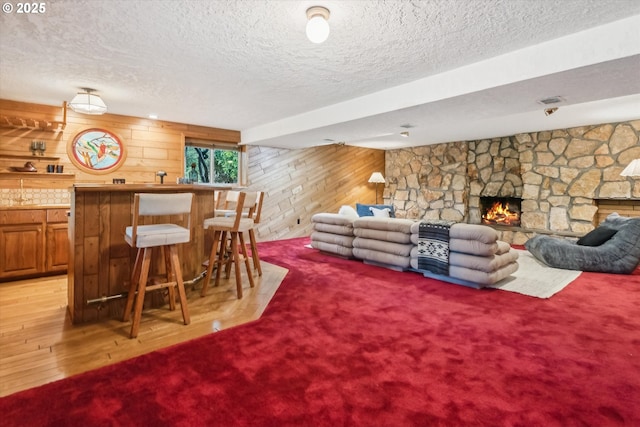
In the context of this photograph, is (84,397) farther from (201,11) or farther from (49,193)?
(49,193)

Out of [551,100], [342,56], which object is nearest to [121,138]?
[342,56]

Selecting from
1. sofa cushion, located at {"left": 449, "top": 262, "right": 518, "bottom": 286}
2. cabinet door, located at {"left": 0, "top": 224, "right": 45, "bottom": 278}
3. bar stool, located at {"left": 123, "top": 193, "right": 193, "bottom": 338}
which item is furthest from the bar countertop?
sofa cushion, located at {"left": 449, "top": 262, "right": 518, "bottom": 286}

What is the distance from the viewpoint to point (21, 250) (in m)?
3.86

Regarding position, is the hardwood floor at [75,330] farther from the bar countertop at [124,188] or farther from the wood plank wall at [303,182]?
the wood plank wall at [303,182]

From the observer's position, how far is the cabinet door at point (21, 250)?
148 inches

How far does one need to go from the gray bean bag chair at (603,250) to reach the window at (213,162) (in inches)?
217

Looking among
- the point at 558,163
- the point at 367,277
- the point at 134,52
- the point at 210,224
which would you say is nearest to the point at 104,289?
the point at 210,224

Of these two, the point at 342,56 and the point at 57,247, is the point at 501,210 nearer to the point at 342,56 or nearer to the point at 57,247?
the point at 342,56

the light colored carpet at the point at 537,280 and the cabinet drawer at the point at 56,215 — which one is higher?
the cabinet drawer at the point at 56,215

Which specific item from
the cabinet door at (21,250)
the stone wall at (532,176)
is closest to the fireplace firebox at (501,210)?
the stone wall at (532,176)

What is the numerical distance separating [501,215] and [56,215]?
8.27 m

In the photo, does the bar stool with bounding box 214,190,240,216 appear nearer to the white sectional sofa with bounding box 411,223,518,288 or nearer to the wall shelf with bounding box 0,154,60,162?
the wall shelf with bounding box 0,154,60,162

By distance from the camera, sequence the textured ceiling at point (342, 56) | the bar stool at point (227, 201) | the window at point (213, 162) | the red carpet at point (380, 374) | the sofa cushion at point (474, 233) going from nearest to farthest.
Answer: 1. the red carpet at point (380, 374)
2. the textured ceiling at point (342, 56)
3. the sofa cushion at point (474, 233)
4. the bar stool at point (227, 201)
5. the window at point (213, 162)

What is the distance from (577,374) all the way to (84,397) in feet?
9.47
